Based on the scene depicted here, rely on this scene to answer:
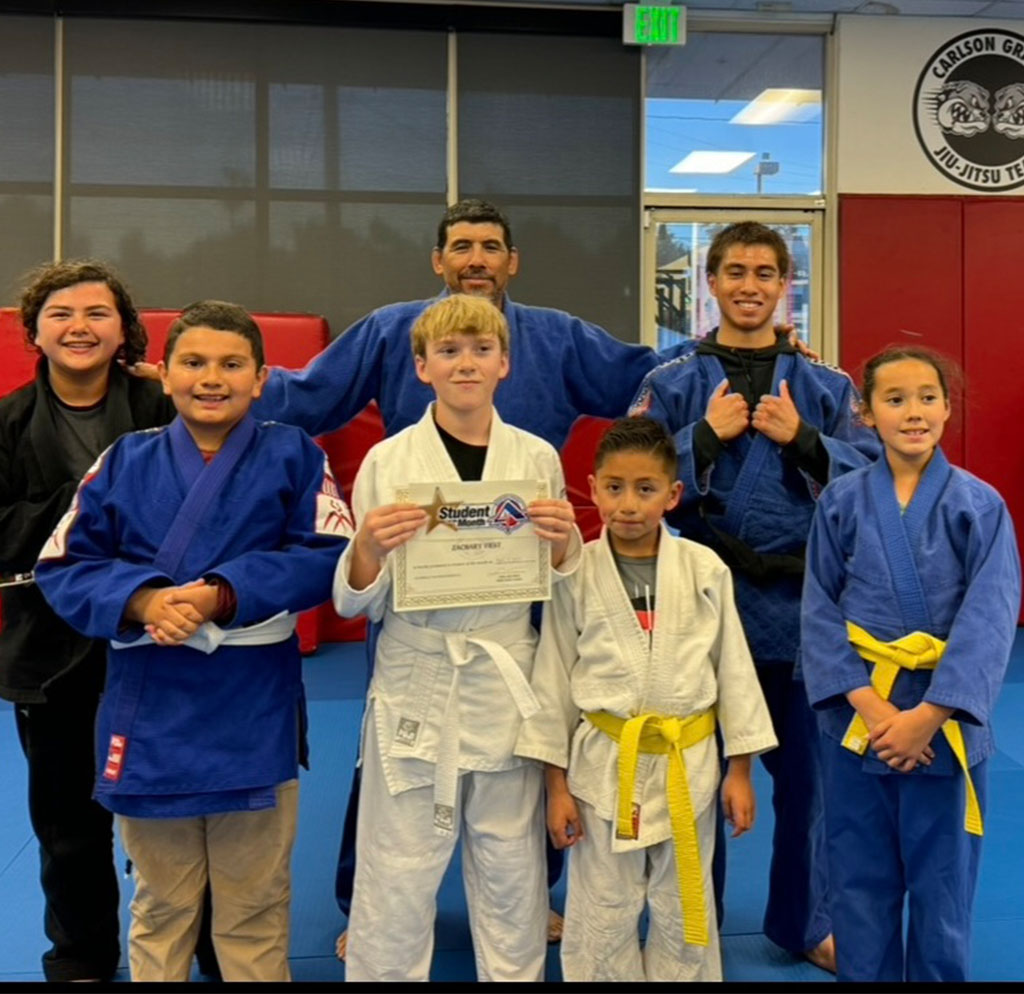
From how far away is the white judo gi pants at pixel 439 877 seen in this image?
198 centimetres

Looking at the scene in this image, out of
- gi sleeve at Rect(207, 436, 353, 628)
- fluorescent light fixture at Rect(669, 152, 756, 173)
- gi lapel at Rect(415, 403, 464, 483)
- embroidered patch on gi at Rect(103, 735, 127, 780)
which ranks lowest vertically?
embroidered patch on gi at Rect(103, 735, 127, 780)

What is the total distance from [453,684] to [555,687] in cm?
21

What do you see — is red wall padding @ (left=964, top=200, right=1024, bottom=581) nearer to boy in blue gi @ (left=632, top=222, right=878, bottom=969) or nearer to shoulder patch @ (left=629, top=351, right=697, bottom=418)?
boy in blue gi @ (left=632, top=222, right=878, bottom=969)

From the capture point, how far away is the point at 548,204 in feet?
21.6

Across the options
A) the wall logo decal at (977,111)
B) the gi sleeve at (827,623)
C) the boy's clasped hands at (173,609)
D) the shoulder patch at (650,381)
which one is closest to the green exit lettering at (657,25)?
the wall logo decal at (977,111)

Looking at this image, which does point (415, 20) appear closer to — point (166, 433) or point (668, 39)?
point (668, 39)

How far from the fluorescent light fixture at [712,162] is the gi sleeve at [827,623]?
5239 millimetres

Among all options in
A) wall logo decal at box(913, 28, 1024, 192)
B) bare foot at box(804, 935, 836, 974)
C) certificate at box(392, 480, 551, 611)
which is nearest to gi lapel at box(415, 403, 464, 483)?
certificate at box(392, 480, 551, 611)

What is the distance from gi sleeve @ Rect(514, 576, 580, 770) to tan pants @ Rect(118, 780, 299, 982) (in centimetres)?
52

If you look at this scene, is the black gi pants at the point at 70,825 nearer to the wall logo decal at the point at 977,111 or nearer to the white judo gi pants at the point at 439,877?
the white judo gi pants at the point at 439,877

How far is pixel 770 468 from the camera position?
233 centimetres

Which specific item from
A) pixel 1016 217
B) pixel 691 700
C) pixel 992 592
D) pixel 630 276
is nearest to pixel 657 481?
pixel 691 700

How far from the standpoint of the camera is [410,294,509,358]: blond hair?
1978 millimetres

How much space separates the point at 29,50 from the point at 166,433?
17.8 ft
